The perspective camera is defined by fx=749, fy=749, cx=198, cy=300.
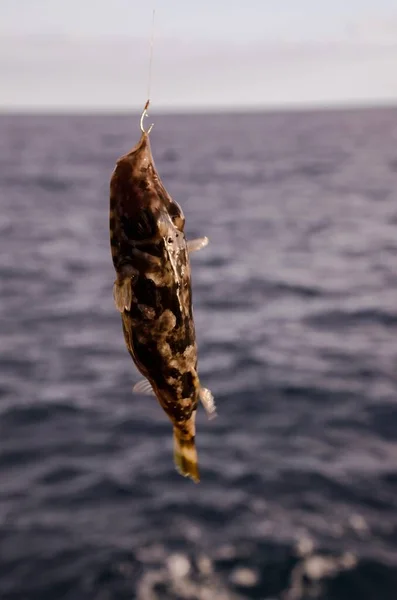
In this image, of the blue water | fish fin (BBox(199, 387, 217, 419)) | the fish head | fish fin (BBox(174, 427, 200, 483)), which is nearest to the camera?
the fish head

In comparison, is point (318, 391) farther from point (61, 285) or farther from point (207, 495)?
point (61, 285)

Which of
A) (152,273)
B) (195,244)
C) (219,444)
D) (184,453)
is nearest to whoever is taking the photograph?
(152,273)

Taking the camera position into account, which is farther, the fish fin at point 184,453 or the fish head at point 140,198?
the fish fin at point 184,453

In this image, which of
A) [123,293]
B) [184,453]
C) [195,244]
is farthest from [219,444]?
[123,293]

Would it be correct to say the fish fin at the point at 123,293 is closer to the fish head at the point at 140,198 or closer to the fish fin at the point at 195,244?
the fish head at the point at 140,198

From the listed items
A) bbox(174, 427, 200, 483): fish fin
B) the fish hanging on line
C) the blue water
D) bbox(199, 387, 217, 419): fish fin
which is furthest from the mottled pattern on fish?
the blue water

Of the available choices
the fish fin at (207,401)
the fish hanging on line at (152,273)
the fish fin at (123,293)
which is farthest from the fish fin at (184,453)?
the fish fin at (123,293)

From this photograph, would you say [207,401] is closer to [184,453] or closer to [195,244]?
[184,453]

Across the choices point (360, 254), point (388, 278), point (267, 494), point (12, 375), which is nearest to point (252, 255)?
point (360, 254)

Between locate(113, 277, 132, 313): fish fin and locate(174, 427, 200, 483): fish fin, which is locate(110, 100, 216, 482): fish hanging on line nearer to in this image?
locate(113, 277, 132, 313): fish fin
